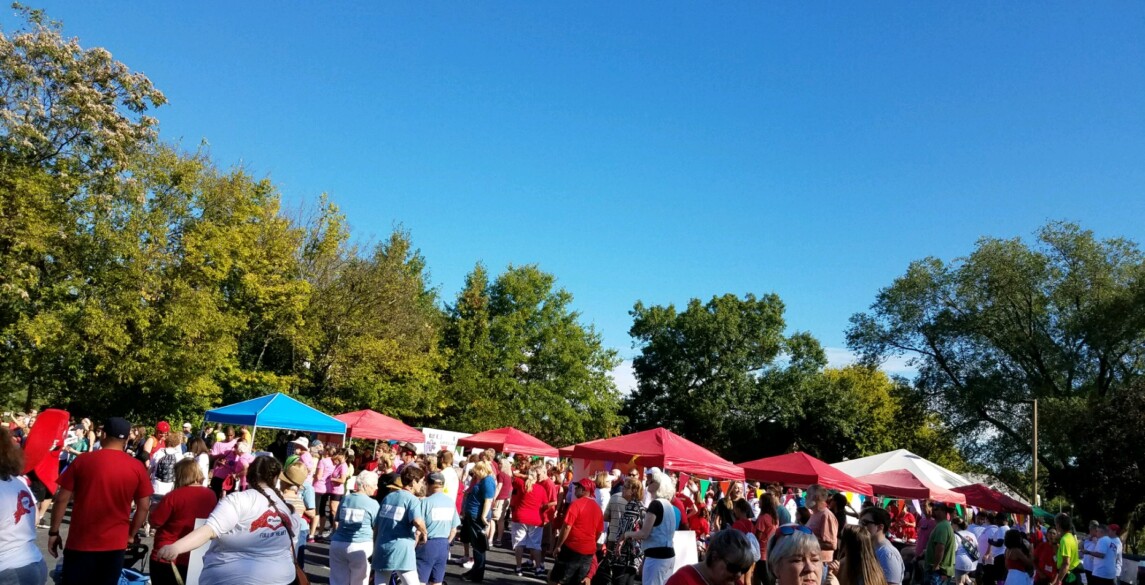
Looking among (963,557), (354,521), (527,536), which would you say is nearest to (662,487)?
(354,521)

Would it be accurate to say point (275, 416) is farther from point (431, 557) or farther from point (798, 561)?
point (798, 561)

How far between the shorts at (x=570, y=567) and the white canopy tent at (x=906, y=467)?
42.2ft

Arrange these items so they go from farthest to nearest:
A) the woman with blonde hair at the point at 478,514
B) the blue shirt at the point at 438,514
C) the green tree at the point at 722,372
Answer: the green tree at the point at 722,372 < the woman with blonde hair at the point at 478,514 < the blue shirt at the point at 438,514

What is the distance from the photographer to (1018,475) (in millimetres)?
37062

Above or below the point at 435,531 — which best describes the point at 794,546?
above

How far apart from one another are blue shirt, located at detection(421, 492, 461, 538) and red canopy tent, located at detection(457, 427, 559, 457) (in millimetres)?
13465

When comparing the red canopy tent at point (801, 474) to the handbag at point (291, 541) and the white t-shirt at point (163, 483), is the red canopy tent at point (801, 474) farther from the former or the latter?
the handbag at point (291, 541)

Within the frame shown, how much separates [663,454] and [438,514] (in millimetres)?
8442

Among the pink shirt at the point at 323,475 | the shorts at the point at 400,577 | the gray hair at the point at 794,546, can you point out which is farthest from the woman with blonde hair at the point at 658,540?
the pink shirt at the point at 323,475

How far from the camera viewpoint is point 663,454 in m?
16.2

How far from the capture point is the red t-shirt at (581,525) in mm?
9414

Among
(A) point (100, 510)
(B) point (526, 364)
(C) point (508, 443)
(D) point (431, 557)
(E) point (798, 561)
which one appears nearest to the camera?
(E) point (798, 561)

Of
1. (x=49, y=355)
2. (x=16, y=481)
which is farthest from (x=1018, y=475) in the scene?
(x=16, y=481)

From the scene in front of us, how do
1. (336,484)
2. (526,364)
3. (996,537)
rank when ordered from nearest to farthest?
(336,484) < (996,537) < (526,364)
